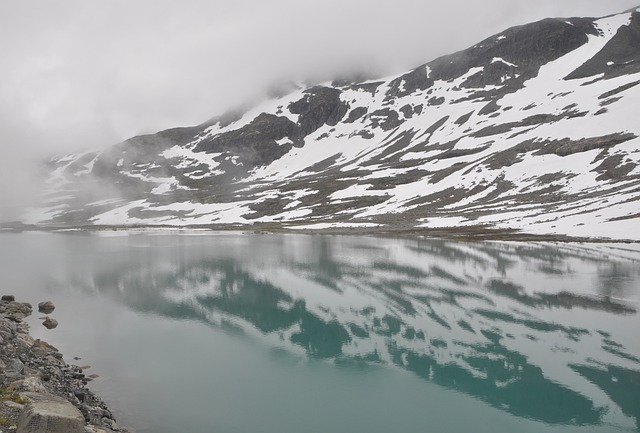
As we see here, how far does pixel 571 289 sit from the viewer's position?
3541 centimetres

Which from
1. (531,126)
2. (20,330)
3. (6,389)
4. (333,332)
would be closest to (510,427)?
(333,332)

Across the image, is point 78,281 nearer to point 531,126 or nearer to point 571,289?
point 571,289

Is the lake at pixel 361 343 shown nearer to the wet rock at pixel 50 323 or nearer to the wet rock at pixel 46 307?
the wet rock at pixel 50 323

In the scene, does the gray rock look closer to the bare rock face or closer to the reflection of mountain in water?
the bare rock face

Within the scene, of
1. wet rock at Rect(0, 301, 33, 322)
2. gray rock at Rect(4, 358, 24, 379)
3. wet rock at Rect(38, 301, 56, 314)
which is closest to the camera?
gray rock at Rect(4, 358, 24, 379)

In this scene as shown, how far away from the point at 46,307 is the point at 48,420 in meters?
25.8

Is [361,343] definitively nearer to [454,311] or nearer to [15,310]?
[454,311]

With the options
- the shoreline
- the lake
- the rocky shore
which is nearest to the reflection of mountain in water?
the lake

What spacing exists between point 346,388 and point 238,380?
15.7ft

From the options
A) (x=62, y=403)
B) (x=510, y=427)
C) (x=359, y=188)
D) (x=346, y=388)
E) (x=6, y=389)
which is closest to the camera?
(x=62, y=403)

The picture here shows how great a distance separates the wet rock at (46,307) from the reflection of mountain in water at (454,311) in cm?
560

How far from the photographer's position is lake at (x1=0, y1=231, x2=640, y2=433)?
1653cm

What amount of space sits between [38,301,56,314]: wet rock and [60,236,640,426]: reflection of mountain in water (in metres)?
5.60

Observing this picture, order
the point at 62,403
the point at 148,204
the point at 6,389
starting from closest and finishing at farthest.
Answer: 1. the point at 62,403
2. the point at 6,389
3. the point at 148,204
